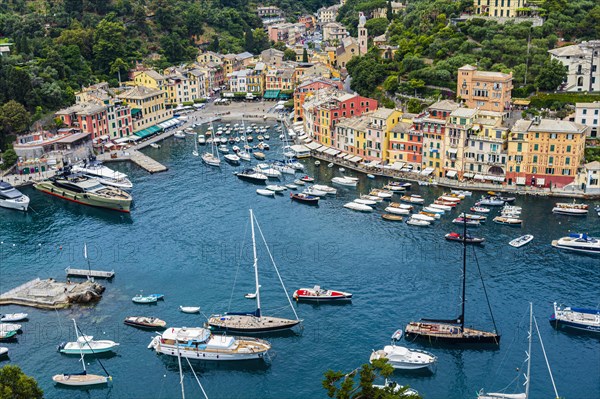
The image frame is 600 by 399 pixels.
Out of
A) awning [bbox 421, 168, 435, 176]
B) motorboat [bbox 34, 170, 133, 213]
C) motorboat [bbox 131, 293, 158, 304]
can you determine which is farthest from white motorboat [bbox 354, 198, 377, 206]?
motorboat [bbox 131, 293, 158, 304]

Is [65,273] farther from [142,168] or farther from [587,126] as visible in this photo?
[587,126]

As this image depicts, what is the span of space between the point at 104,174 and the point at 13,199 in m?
12.2

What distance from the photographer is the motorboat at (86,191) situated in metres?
77.5

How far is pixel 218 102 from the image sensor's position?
421ft

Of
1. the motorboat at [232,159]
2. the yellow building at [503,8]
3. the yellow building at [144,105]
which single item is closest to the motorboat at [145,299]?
the motorboat at [232,159]

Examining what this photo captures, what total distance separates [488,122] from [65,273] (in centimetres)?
5135

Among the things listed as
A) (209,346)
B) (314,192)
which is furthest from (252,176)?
(209,346)

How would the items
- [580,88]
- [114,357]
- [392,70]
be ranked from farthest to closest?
[392,70] → [580,88] → [114,357]

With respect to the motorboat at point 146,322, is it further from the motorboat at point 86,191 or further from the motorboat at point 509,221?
the motorboat at point 509,221

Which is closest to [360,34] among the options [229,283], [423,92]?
[423,92]

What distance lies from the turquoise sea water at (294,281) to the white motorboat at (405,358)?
672mm

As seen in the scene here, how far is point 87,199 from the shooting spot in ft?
263

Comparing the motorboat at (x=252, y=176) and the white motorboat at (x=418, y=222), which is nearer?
the white motorboat at (x=418, y=222)

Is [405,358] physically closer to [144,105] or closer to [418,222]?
[418,222]
